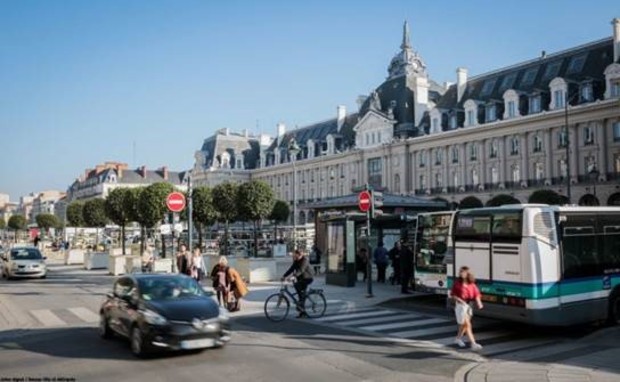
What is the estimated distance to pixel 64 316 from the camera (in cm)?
1752

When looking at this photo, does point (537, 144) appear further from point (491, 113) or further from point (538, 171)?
point (491, 113)

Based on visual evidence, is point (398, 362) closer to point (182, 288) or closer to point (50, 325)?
point (182, 288)

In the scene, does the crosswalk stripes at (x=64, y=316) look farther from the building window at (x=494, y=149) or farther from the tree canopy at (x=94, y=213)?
the building window at (x=494, y=149)

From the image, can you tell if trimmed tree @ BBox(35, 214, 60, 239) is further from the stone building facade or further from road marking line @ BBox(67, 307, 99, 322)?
road marking line @ BBox(67, 307, 99, 322)

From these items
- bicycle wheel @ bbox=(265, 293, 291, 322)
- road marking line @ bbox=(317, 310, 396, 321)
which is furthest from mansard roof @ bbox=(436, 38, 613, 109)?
bicycle wheel @ bbox=(265, 293, 291, 322)

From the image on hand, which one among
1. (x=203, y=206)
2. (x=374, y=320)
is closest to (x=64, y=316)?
(x=374, y=320)

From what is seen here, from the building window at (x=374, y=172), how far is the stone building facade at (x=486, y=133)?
19 centimetres

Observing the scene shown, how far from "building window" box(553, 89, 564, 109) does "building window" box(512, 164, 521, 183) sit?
8.94 meters

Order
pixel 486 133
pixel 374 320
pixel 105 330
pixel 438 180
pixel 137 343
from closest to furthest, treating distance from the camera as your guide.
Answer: pixel 137 343 < pixel 105 330 < pixel 374 320 < pixel 486 133 < pixel 438 180

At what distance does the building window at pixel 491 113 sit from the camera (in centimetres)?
7312

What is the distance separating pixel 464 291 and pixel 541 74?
62518mm

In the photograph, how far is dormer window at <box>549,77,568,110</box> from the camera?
63719mm

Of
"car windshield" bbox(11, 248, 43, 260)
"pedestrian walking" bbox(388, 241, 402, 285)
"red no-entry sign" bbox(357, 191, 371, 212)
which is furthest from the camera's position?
"car windshield" bbox(11, 248, 43, 260)

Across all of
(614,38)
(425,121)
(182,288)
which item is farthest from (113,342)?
(425,121)
